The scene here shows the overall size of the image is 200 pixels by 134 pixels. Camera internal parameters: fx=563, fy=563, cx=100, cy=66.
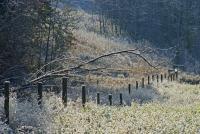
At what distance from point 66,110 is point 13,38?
610 centimetres

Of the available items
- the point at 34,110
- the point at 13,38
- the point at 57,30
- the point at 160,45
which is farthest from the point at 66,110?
the point at 160,45

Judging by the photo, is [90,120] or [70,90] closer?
[90,120]

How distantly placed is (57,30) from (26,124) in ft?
92.4

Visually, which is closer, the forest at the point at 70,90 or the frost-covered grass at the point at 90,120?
the frost-covered grass at the point at 90,120

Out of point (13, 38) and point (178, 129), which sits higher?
point (13, 38)

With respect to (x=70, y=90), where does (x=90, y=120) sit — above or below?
above

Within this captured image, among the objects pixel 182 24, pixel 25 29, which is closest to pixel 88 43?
pixel 182 24

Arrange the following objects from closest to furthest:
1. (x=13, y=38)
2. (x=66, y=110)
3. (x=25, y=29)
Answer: (x=66, y=110) → (x=13, y=38) → (x=25, y=29)

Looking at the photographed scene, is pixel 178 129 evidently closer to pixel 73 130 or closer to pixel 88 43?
pixel 73 130

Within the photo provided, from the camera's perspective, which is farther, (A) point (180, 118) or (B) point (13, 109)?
(A) point (180, 118)

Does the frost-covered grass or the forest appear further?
the forest

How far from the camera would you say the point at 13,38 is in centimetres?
1855

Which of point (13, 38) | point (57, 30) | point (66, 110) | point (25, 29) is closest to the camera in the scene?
point (66, 110)

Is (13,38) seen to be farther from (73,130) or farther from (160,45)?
(160,45)
